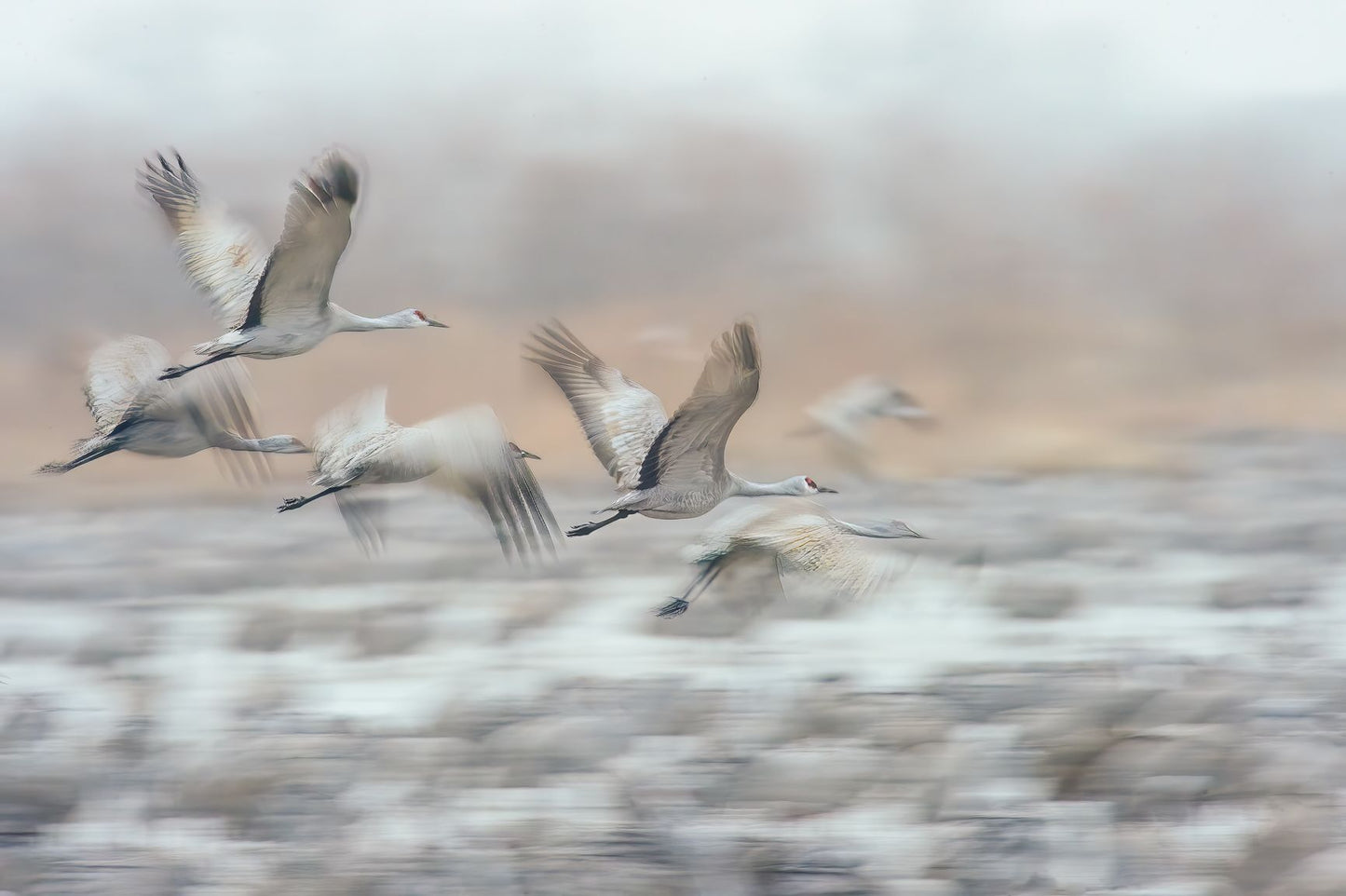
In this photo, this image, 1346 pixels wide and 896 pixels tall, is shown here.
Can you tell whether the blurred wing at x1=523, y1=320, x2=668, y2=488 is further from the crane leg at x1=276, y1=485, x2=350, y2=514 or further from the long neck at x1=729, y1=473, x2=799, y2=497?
the crane leg at x1=276, y1=485, x2=350, y2=514

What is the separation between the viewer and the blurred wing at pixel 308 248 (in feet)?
23.6

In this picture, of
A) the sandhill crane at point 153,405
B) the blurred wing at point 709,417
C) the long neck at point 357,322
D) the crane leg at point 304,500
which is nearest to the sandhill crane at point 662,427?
the blurred wing at point 709,417

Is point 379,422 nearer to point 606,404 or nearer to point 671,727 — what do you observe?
point 606,404

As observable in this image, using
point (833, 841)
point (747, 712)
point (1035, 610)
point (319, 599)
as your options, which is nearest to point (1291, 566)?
point (1035, 610)

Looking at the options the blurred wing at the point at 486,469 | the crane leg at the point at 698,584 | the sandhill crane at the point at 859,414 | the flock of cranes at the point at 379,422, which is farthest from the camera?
the sandhill crane at the point at 859,414

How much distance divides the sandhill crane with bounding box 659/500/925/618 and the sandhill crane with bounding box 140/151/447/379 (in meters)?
2.24

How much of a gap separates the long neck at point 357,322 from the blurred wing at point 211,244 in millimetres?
606

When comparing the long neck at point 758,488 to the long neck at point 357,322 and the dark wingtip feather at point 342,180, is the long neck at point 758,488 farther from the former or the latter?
the dark wingtip feather at point 342,180

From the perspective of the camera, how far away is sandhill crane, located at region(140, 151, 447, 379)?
728 cm

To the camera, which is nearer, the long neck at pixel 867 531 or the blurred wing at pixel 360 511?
the blurred wing at pixel 360 511

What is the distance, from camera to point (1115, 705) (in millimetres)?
9430

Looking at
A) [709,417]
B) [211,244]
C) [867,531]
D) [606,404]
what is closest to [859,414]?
[867,531]

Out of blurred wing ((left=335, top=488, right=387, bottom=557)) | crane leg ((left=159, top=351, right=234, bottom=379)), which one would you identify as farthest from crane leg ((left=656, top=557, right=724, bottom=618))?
crane leg ((left=159, top=351, right=234, bottom=379))

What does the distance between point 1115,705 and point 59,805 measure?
629cm
